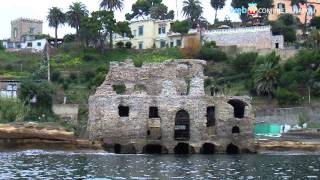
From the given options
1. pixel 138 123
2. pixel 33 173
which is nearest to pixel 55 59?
pixel 138 123

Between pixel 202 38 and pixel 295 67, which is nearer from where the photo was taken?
pixel 295 67

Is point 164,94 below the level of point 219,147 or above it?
above

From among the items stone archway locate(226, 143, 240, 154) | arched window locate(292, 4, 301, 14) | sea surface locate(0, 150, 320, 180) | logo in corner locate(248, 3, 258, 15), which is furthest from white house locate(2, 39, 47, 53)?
sea surface locate(0, 150, 320, 180)

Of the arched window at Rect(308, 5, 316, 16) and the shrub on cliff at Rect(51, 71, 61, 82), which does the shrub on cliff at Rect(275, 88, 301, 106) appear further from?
the arched window at Rect(308, 5, 316, 16)

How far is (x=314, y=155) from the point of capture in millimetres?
58031

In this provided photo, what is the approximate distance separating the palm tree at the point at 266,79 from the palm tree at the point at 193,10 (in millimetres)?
35911

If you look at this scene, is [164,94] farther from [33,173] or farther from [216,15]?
[216,15]

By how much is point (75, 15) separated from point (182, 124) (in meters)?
51.2

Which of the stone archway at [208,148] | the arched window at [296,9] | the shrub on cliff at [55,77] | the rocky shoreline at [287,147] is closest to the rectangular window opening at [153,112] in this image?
the stone archway at [208,148]

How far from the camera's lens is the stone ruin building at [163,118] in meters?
59.7

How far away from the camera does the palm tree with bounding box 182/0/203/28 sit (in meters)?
124

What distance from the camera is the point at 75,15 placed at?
112 meters

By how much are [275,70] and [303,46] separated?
17.2 meters

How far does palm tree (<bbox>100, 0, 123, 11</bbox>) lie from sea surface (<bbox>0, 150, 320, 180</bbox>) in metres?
62.9
